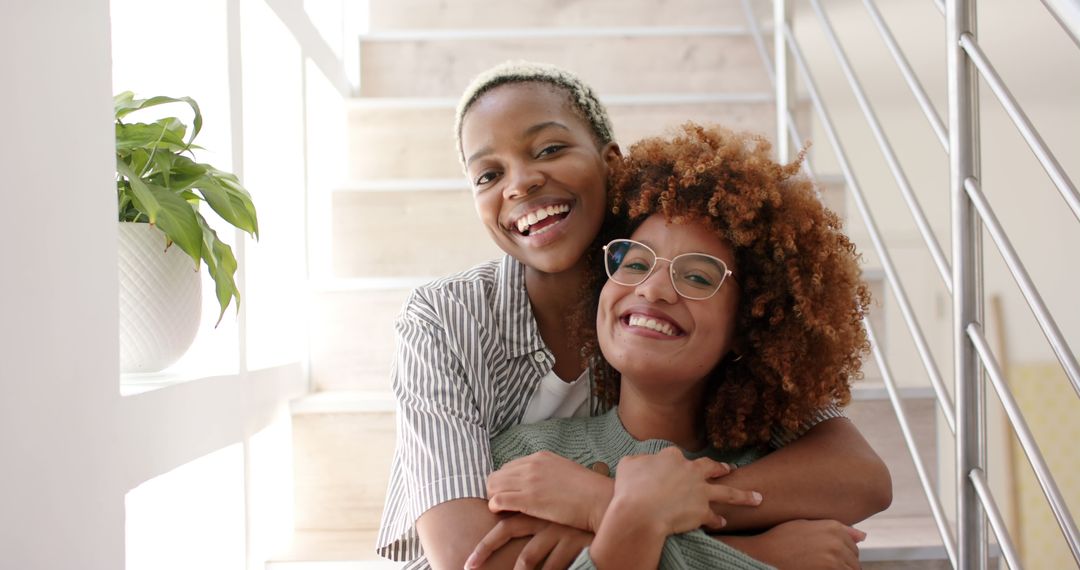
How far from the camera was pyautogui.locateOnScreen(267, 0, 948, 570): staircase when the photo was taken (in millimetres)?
1763

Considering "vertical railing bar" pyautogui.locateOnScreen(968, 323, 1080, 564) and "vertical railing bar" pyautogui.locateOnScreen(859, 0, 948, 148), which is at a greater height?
"vertical railing bar" pyautogui.locateOnScreen(859, 0, 948, 148)

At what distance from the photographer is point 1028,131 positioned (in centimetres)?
102

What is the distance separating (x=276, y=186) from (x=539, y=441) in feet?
3.76

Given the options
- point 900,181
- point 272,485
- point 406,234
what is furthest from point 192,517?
point 900,181

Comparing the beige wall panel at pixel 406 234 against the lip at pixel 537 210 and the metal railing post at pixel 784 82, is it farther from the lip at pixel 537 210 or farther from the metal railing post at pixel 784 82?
the lip at pixel 537 210

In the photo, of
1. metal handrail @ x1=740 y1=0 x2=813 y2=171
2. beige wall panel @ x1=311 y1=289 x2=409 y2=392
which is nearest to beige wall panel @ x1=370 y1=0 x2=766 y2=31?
metal handrail @ x1=740 y1=0 x2=813 y2=171

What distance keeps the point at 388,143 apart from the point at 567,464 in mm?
1448

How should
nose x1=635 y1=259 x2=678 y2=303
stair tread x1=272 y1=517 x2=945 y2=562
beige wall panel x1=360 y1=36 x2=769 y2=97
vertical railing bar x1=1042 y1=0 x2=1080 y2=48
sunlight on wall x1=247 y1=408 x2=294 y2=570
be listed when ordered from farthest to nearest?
beige wall panel x1=360 y1=36 x2=769 y2=97 < sunlight on wall x1=247 y1=408 x2=294 y2=570 < stair tread x1=272 y1=517 x2=945 y2=562 < nose x1=635 y1=259 x2=678 y2=303 < vertical railing bar x1=1042 y1=0 x2=1080 y2=48

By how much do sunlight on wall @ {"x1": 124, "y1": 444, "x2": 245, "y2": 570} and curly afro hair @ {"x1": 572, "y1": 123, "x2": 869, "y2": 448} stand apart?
87cm

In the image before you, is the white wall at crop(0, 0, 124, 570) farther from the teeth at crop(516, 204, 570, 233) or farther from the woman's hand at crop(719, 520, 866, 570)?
the woman's hand at crop(719, 520, 866, 570)

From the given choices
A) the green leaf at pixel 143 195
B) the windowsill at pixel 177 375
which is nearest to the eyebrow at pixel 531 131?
the green leaf at pixel 143 195

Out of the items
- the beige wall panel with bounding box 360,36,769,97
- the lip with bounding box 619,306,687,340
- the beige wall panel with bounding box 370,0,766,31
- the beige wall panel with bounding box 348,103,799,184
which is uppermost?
the beige wall panel with bounding box 370,0,766,31

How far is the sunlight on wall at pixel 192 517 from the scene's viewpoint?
1509 millimetres

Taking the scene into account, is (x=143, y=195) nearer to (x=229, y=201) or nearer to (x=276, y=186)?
(x=229, y=201)
